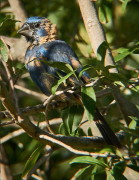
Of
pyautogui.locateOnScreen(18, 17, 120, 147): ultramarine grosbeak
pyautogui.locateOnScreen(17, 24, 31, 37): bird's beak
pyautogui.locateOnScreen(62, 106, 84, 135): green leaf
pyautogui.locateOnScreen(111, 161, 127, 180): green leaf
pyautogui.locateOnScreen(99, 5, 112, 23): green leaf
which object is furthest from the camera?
pyautogui.locateOnScreen(17, 24, 31, 37): bird's beak

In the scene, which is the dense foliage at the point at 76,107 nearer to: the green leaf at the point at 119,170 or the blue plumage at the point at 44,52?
the green leaf at the point at 119,170

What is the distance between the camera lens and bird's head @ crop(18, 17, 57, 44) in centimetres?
494

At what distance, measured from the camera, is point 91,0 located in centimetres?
407

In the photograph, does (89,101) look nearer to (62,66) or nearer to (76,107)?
(62,66)

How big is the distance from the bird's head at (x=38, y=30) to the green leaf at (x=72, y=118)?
1370 millimetres

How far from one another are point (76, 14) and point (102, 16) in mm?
1229

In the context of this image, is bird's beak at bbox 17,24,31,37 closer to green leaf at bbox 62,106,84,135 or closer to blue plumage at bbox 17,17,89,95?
blue plumage at bbox 17,17,89,95

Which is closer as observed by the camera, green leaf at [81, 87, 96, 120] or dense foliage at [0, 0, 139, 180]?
green leaf at [81, 87, 96, 120]

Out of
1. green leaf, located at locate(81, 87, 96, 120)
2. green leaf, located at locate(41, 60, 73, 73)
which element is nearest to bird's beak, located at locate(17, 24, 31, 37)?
green leaf, located at locate(41, 60, 73, 73)

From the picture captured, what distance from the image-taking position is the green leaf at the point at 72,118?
11.7 ft

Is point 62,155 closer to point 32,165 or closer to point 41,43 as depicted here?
point 41,43

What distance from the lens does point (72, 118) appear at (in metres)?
3.64

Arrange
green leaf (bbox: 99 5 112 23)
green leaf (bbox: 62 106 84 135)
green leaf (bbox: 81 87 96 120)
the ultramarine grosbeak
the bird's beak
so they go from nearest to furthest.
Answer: green leaf (bbox: 81 87 96 120), green leaf (bbox: 62 106 84 135), the ultramarine grosbeak, green leaf (bbox: 99 5 112 23), the bird's beak

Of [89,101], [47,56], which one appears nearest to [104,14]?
[47,56]
